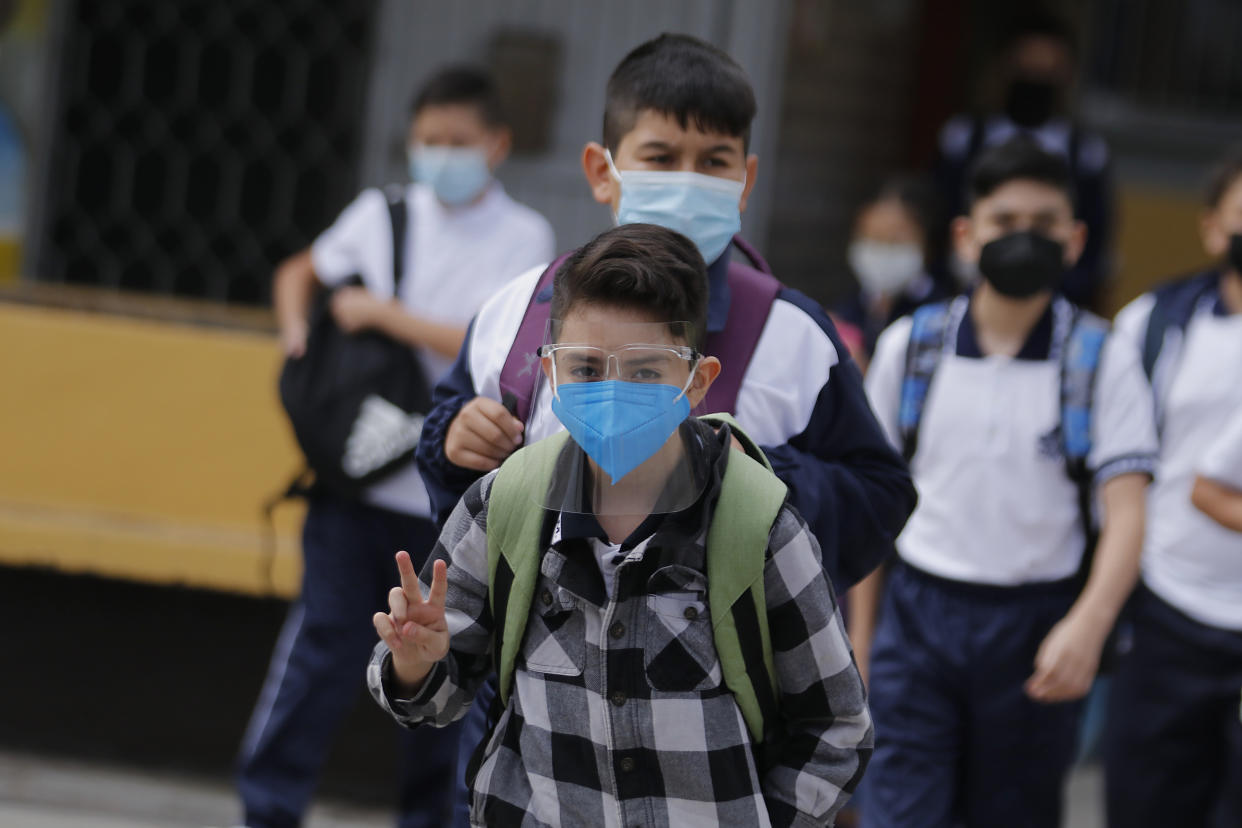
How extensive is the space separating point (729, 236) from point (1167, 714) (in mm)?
1737

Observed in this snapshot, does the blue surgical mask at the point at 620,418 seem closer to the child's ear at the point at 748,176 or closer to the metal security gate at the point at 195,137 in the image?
the child's ear at the point at 748,176

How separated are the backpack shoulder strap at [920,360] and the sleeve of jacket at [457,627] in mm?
1298

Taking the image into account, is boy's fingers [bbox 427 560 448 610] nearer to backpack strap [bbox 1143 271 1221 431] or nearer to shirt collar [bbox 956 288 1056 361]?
shirt collar [bbox 956 288 1056 361]

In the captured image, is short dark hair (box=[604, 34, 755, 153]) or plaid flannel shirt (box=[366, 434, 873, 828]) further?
short dark hair (box=[604, 34, 755, 153])

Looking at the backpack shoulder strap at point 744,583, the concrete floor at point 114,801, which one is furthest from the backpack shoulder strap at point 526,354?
the concrete floor at point 114,801

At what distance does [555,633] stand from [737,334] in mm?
496

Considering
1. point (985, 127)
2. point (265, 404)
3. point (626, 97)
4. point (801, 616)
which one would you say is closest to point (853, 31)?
point (985, 127)

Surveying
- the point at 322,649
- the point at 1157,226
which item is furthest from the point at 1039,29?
the point at 322,649

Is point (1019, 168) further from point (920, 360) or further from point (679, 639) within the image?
point (679, 639)

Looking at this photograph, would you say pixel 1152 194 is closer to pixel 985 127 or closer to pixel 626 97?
pixel 985 127

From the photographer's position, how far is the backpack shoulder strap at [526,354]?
215cm

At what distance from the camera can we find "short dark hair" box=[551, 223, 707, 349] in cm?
188

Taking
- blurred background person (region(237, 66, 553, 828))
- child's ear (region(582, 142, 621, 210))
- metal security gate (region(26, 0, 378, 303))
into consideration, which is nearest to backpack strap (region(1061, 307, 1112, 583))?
child's ear (region(582, 142, 621, 210))

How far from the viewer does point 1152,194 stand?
6430 mm
